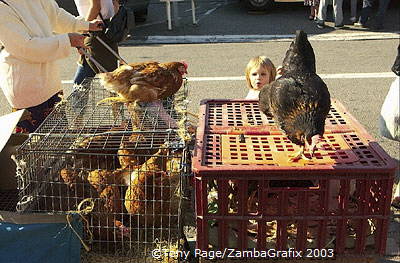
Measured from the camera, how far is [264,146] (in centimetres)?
238

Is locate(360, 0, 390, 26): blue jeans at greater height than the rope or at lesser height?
lesser

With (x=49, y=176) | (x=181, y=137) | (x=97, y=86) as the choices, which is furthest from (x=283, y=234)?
(x=97, y=86)

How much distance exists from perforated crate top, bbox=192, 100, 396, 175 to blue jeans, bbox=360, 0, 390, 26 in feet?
29.7

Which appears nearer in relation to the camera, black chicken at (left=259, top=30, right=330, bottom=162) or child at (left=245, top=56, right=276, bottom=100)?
black chicken at (left=259, top=30, right=330, bottom=162)

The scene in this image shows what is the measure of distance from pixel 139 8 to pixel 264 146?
10.4 m

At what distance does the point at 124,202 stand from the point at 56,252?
0.39 meters

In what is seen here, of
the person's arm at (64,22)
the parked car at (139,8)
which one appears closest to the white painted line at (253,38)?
the parked car at (139,8)

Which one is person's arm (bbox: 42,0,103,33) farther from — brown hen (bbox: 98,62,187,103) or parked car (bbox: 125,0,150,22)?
parked car (bbox: 125,0,150,22)

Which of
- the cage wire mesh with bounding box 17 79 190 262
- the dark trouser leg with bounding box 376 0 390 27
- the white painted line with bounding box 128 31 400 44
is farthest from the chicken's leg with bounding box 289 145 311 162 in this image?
the dark trouser leg with bounding box 376 0 390 27

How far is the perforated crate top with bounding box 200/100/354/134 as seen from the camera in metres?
2.60

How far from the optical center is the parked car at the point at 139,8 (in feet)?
39.5

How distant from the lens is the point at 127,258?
2.52 metres

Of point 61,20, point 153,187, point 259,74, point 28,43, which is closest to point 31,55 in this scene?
point 28,43

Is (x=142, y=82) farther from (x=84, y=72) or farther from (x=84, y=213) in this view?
(x=84, y=72)
